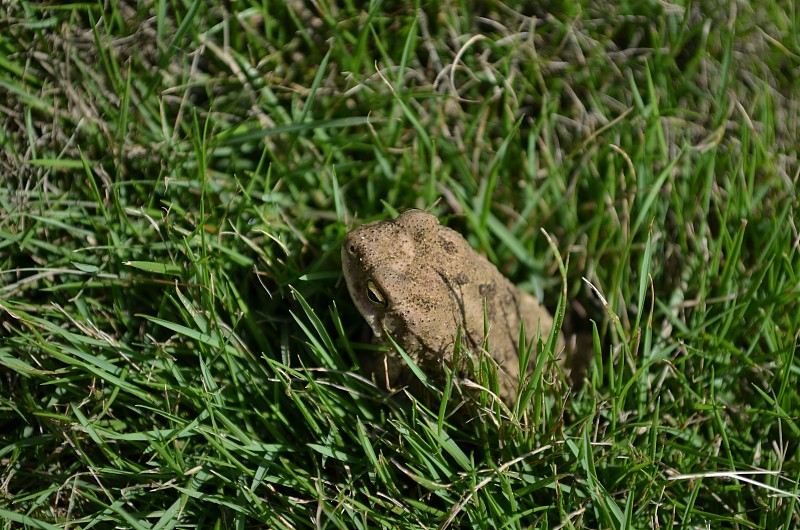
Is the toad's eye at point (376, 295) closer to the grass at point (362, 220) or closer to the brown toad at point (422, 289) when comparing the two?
the brown toad at point (422, 289)

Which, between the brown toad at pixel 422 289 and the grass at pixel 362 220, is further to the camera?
the grass at pixel 362 220

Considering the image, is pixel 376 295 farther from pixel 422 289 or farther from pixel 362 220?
pixel 362 220

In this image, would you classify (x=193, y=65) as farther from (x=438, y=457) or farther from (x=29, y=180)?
(x=438, y=457)

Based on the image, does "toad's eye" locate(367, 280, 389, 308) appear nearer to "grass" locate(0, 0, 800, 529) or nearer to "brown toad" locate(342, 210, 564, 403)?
"brown toad" locate(342, 210, 564, 403)

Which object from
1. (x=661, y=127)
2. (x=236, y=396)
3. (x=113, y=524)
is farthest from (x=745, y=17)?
(x=113, y=524)

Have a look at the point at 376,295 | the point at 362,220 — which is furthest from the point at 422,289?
the point at 362,220

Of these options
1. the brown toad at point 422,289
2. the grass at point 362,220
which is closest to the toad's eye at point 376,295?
the brown toad at point 422,289
